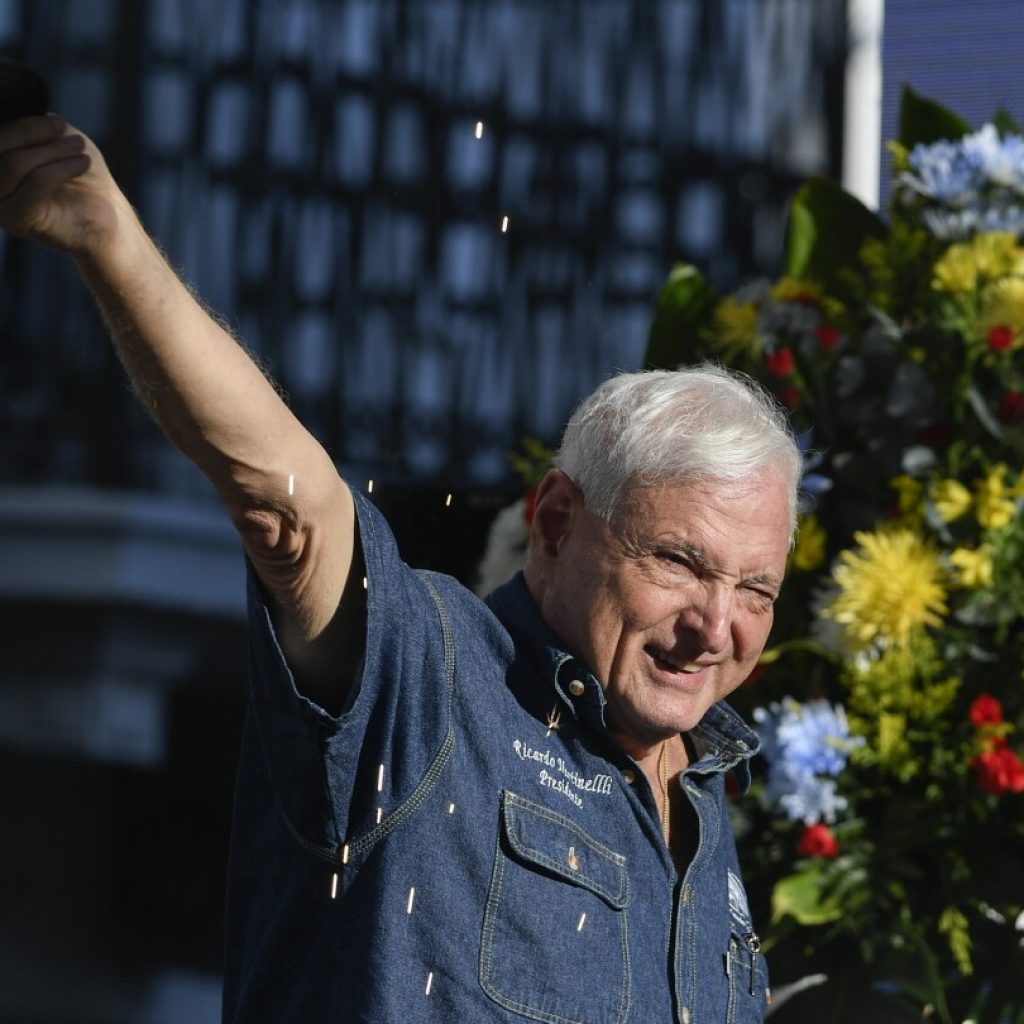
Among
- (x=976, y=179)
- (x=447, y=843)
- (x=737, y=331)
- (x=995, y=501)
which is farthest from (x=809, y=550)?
(x=447, y=843)

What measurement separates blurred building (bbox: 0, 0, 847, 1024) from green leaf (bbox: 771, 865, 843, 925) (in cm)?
84

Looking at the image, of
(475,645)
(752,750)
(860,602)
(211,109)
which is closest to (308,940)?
(475,645)

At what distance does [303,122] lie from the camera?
113 inches

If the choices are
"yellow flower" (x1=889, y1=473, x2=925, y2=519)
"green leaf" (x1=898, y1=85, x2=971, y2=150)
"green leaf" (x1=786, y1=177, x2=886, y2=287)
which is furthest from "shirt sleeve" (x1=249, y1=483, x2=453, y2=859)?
"green leaf" (x1=898, y1=85, x2=971, y2=150)

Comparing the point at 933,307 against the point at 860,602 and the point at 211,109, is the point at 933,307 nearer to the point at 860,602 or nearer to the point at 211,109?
the point at 860,602

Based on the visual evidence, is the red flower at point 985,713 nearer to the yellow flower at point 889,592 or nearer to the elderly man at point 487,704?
the yellow flower at point 889,592

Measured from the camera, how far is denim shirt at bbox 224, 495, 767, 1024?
4.50 feet

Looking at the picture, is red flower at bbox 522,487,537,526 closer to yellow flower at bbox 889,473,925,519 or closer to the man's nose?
yellow flower at bbox 889,473,925,519

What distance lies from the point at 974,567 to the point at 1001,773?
285 mm

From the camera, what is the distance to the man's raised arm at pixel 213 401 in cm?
103

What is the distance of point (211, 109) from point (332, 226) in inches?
10.3

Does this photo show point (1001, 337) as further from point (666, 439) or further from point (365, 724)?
point (365, 724)

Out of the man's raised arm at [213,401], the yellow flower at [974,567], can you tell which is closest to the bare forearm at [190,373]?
the man's raised arm at [213,401]

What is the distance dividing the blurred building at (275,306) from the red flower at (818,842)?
84 cm
